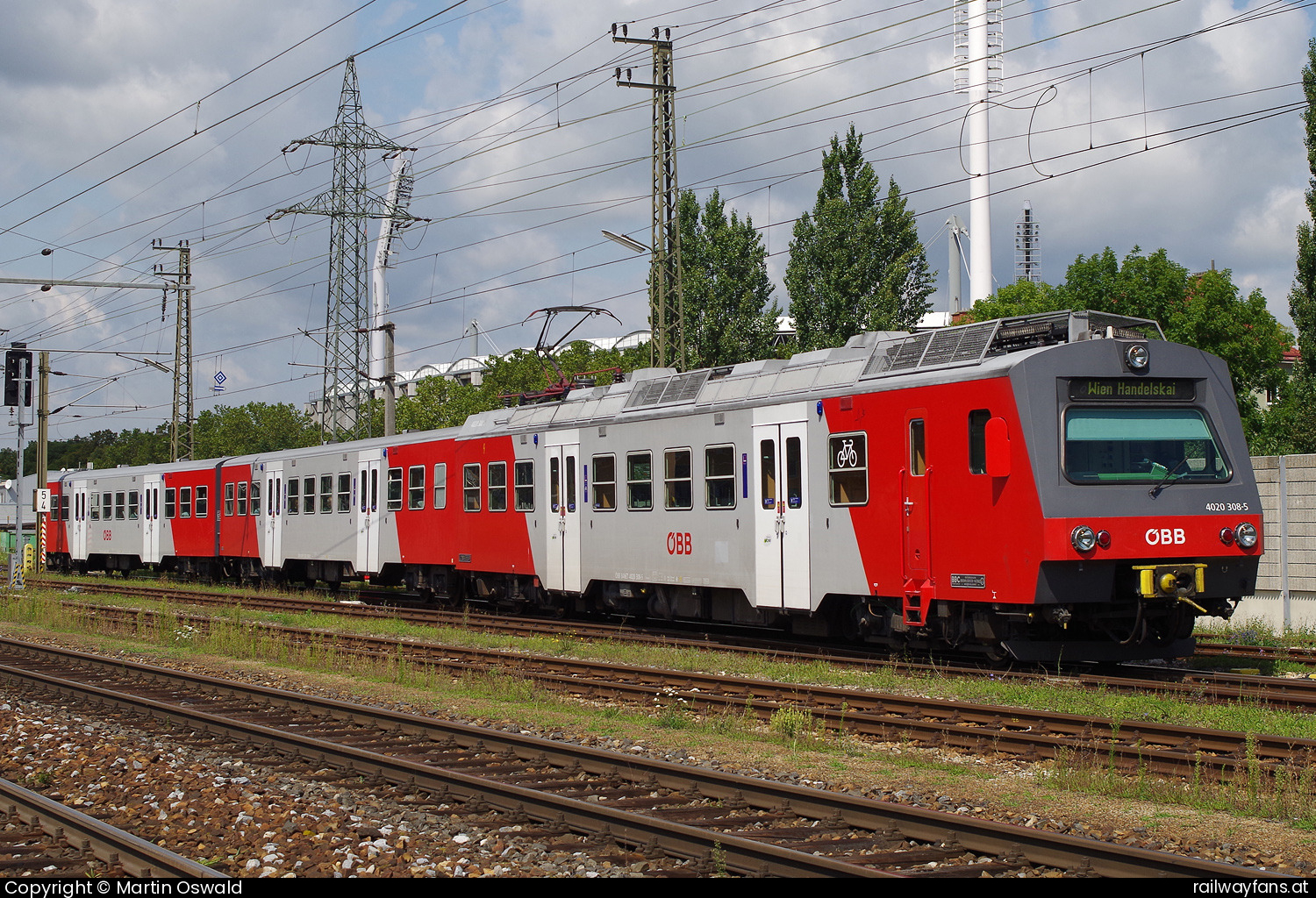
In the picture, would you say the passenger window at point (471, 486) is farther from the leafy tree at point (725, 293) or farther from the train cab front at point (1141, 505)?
the leafy tree at point (725, 293)

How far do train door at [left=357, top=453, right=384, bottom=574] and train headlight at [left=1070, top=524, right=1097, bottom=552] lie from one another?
16.3 meters

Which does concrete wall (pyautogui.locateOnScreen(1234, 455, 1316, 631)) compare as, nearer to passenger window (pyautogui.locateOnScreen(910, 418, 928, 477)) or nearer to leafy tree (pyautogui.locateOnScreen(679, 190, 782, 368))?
passenger window (pyautogui.locateOnScreen(910, 418, 928, 477))

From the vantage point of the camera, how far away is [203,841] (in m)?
7.34

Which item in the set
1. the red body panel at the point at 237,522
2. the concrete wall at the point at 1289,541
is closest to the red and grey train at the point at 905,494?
the concrete wall at the point at 1289,541

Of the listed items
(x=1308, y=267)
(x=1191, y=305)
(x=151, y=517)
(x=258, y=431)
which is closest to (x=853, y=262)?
(x=1191, y=305)

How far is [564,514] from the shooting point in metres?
19.5

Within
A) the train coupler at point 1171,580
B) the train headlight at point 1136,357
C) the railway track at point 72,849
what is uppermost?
the train headlight at point 1136,357

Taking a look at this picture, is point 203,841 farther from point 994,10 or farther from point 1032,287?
point 994,10

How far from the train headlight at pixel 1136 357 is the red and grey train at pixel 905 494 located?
0.02 m

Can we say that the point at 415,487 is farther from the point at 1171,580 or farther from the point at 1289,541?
the point at 1171,580

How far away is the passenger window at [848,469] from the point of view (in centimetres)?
1391

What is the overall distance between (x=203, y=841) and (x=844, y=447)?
28.5 ft

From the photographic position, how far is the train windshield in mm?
12062

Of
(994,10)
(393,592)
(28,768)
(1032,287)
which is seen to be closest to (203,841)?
(28,768)
